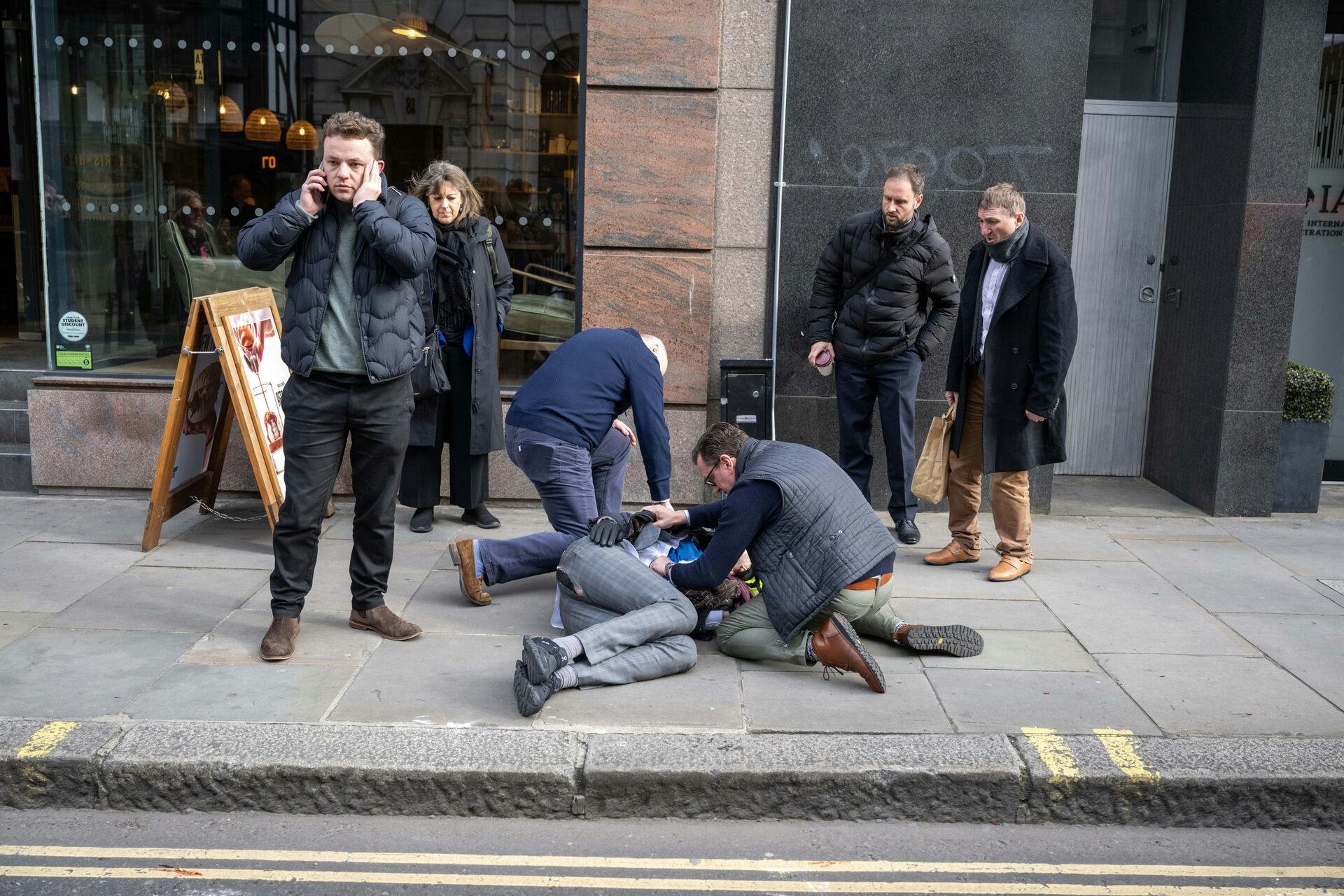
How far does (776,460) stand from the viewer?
16.3 feet

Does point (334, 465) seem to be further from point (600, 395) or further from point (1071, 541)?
point (1071, 541)

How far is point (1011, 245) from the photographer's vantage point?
6223mm

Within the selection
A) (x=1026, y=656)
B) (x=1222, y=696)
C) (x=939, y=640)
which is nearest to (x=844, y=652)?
(x=939, y=640)

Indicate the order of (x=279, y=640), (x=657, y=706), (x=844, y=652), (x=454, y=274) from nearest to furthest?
1. (x=657, y=706)
2. (x=844, y=652)
3. (x=279, y=640)
4. (x=454, y=274)

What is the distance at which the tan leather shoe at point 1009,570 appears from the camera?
6.44 metres

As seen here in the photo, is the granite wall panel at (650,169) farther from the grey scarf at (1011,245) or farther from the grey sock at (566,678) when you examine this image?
the grey sock at (566,678)

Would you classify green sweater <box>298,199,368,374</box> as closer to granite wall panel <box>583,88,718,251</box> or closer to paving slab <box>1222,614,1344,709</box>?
granite wall panel <box>583,88,718,251</box>

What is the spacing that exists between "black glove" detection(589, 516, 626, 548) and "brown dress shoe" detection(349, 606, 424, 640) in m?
0.88

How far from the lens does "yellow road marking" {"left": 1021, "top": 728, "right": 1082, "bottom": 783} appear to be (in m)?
4.12

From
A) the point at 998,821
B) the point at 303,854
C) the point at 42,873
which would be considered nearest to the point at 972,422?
the point at 998,821

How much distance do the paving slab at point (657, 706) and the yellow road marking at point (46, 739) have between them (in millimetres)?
1520

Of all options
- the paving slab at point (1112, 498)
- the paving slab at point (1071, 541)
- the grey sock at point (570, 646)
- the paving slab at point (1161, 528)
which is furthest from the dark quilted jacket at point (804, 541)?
the paving slab at point (1112, 498)

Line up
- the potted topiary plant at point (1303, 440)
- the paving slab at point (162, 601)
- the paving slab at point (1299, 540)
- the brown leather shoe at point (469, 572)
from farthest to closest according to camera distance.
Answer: the potted topiary plant at point (1303, 440), the paving slab at point (1299, 540), the brown leather shoe at point (469, 572), the paving slab at point (162, 601)

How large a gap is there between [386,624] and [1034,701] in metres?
2.68
